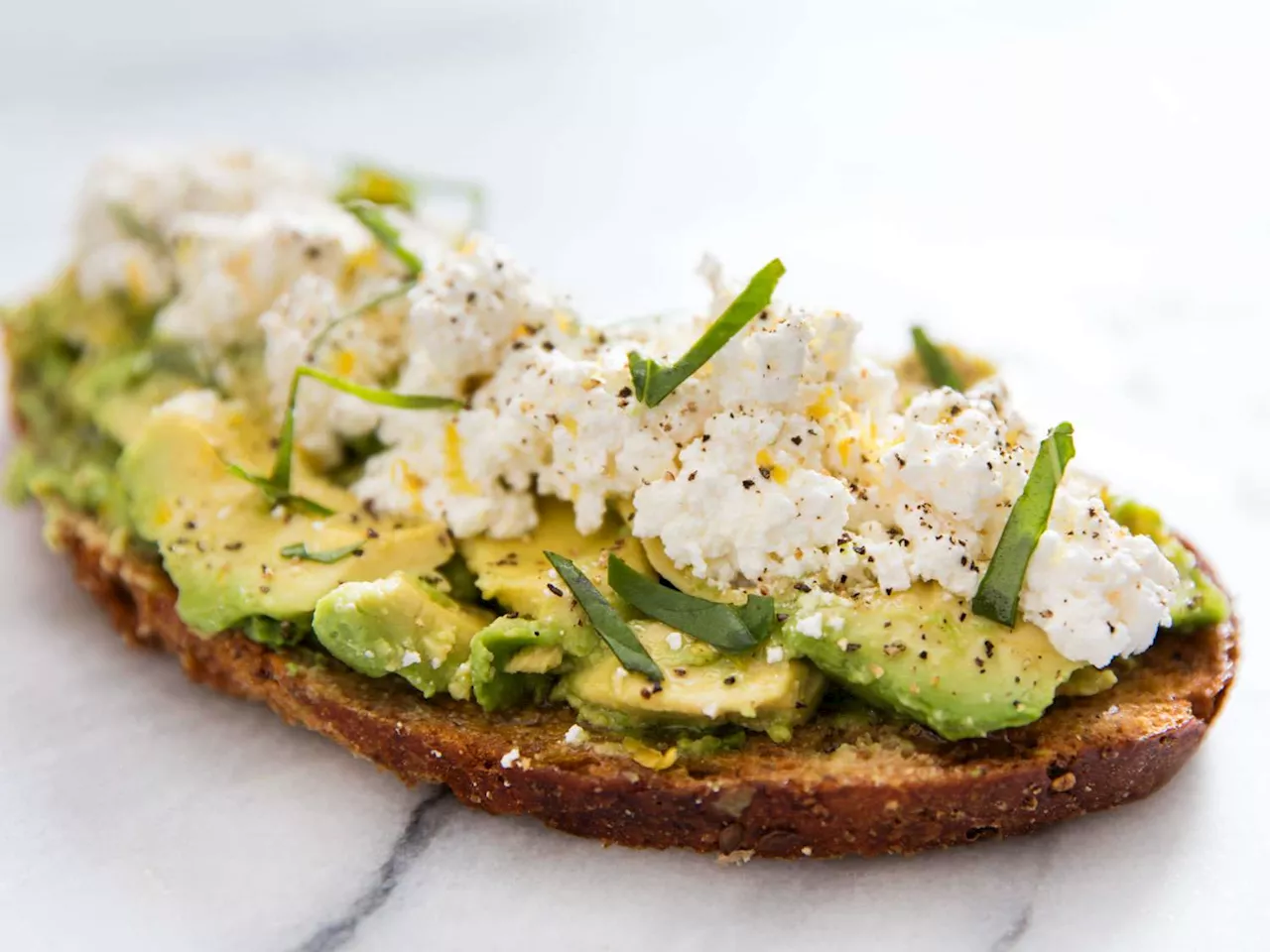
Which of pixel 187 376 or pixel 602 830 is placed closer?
pixel 602 830

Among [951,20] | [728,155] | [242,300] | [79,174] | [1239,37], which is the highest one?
[1239,37]

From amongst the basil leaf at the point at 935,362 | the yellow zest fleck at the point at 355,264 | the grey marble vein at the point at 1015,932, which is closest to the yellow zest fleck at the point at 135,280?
the yellow zest fleck at the point at 355,264

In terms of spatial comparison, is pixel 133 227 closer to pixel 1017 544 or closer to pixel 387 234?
pixel 387 234

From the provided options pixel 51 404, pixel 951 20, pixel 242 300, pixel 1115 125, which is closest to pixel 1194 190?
pixel 1115 125

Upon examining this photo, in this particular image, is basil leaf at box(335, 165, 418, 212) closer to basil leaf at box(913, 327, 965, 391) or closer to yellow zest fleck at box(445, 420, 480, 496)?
yellow zest fleck at box(445, 420, 480, 496)

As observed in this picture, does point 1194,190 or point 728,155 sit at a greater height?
point 1194,190

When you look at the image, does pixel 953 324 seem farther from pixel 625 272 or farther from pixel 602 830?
pixel 602 830
